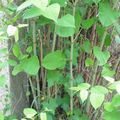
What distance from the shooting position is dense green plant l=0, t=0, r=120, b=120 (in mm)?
908

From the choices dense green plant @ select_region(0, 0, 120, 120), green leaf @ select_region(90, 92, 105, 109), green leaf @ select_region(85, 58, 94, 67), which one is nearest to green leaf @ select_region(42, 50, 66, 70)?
dense green plant @ select_region(0, 0, 120, 120)

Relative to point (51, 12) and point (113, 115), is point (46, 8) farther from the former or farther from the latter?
point (113, 115)

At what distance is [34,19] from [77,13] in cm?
14

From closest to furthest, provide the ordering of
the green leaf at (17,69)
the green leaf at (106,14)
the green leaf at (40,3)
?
the green leaf at (40,3)
the green leaf at (106,14)
the green leaf at (17,69)

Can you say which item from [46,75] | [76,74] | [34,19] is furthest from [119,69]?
[34,19]

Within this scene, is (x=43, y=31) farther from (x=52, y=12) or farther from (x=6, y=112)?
(x=6, y=112)

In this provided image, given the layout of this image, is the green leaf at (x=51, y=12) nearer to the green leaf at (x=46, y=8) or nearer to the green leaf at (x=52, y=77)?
the green leaf at (x=46, y=8)

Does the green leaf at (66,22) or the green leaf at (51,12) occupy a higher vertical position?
the green leaf at (51,12)

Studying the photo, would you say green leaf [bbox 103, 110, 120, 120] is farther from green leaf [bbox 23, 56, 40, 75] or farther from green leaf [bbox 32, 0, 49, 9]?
green leaf [bbox 32, 0, 49, 9]

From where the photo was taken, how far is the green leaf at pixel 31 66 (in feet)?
3.04

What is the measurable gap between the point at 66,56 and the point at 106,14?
0.21 m

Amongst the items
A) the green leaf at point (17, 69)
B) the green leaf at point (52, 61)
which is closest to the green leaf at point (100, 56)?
the green leaf at point (52, 61)

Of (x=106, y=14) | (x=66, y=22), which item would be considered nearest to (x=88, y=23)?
(x=106, y=14)

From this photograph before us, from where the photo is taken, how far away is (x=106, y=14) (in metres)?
0.89
